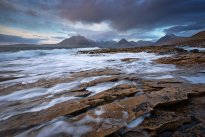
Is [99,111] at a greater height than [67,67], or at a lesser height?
greater

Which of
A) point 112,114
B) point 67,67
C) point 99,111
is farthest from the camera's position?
point 67,67

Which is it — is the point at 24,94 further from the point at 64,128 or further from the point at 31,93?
the point at 64,128

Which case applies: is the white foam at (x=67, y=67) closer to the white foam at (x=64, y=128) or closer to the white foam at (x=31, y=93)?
the white foam at (x=31, y=93)

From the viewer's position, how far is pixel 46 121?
2703 mm

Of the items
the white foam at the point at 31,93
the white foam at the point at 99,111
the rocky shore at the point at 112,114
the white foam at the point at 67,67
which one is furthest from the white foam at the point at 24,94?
the white foam at the point at 99,111

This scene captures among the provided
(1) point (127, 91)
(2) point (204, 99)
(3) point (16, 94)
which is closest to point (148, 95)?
(1) point (127, 91)

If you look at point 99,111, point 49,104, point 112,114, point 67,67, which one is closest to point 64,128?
point 99,111

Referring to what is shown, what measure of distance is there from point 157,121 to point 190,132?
18.4 inches

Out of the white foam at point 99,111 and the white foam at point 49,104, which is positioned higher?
the white foam at point 99,111

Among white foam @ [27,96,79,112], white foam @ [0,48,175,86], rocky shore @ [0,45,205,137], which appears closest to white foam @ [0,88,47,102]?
rocky shore @ [0,45,205,137]

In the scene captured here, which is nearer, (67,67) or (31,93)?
(31,93)

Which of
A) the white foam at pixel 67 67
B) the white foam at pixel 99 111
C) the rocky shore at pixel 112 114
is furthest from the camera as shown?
the white foam at pixel 67 67

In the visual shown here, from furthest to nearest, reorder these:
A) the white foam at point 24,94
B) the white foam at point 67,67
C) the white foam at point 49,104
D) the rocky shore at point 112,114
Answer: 1. the white foam at point 67,67
2. the white foam at point 24,94
3. the white foam at point 49,104
4. the rocky shore at point 112,114

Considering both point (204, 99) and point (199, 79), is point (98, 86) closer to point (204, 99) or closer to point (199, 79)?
point (204, 99)
